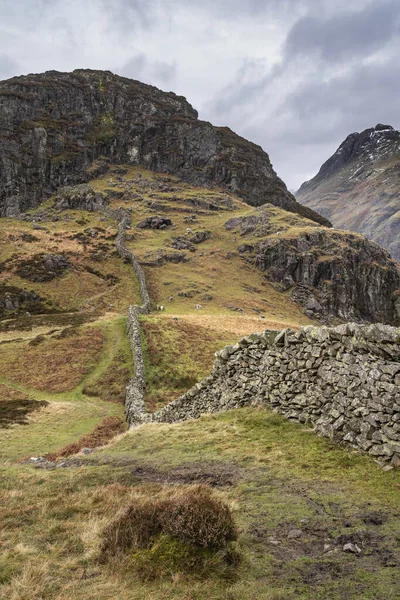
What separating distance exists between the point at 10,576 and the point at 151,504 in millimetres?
2474

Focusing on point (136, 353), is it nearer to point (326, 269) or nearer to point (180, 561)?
point (180, 561)

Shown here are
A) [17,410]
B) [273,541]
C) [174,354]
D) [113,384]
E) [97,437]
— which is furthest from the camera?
[174,354]

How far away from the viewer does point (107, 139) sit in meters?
169

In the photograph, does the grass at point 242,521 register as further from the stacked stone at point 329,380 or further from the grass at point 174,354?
the grass at point 174,354

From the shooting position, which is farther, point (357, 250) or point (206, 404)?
point (357, 250)

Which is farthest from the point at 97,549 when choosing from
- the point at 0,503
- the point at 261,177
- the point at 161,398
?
the point at 261,177

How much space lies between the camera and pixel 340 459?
9.85m

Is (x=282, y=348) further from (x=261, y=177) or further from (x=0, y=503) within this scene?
(x=261, y=177)

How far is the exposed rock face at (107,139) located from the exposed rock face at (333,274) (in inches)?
2451

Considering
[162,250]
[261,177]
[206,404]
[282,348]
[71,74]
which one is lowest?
[206,404]

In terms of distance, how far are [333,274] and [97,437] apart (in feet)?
289

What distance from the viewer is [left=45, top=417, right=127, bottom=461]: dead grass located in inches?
810

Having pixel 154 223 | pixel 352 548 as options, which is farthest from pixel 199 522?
pixel 154 223

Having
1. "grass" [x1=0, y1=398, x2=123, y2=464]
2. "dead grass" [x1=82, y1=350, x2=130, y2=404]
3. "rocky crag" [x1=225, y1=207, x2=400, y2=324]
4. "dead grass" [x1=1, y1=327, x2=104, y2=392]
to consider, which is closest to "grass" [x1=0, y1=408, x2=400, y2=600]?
"grass" [x1=0, y1=398, x2=123, y2=464]
